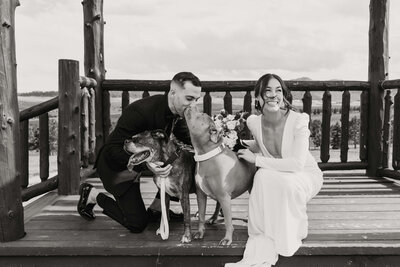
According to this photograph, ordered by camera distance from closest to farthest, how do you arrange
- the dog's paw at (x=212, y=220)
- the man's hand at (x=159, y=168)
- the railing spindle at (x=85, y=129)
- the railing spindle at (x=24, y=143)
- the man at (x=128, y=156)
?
the man's hand at (x=159, y=168)
the man at (x=128, y=156)
the dog's paw at (x=212, y=220)
the railing spindle at (x=24, y=143)
the railing spindle at (x=85, y=129)

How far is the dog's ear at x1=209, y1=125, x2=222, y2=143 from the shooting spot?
316cm

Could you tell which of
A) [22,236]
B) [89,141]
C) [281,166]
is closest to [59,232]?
[22,236]

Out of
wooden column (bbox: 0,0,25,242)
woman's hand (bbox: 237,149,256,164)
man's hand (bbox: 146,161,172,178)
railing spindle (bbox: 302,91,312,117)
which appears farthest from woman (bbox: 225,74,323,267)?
railing spindle (bbox: 302,91,312,117)

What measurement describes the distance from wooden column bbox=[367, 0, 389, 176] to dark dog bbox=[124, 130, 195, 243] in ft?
11.3

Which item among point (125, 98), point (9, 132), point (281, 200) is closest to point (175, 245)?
point (281, 200)

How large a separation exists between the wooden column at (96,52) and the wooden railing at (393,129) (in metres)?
3.34

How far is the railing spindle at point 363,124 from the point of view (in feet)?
20.2

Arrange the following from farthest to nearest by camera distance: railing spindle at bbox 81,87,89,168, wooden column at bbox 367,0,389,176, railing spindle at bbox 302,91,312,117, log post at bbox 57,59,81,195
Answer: railing spindle at bbox 302,91,312,117 < wooden column at bbox 367,0,389,176 < railing spindle at bbox 81,87,89,168 < log post at bbox 57,59,81,195

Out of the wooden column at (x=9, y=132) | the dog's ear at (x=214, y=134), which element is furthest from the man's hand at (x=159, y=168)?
the wooden column at (x=9, y=132)

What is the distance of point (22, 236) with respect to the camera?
3.50m

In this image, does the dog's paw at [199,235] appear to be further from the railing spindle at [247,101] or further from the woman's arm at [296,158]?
the railing spindle at [247,101]

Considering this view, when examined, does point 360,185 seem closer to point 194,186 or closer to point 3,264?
point 194,186

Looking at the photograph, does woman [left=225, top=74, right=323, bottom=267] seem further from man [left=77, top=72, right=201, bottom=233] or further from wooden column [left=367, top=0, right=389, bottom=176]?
wooden column [left=367, top=0, right=389, bottom=176]

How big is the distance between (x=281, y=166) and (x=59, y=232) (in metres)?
1.68
